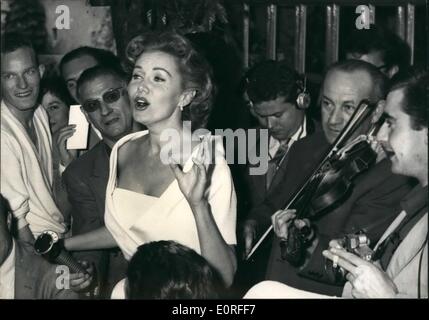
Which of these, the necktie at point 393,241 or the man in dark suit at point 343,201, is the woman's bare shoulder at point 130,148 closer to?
the man in dark suit at point 343,201

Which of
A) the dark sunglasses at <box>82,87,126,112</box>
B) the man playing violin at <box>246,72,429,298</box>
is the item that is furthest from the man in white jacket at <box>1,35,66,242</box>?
the man playing violin at <box>246,72,429,298</box>

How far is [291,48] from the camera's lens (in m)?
2.37

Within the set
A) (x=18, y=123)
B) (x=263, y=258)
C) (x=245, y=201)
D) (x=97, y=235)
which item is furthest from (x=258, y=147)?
(x=18, y=123)

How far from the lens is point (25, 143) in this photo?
2420mm

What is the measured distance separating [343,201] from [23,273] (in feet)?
2.93

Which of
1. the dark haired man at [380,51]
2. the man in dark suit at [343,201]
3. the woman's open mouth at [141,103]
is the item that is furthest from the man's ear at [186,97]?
the dark haired man at [380,51]

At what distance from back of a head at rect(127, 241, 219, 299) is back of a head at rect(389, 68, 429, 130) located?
684 mm

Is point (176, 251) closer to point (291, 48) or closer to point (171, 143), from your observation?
point (171, 143)

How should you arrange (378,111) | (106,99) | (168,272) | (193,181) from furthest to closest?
(106,99), (378,111), (193,181), (168,272)

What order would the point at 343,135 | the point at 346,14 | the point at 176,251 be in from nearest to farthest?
1. the point at 176,251
2. the point at 343,135
3. the point at 346,14

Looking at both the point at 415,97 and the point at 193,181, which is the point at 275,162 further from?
the point at 415,97

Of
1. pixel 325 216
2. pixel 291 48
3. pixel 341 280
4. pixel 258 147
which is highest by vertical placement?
pixel 291 48

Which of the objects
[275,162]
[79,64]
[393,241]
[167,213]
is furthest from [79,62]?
[393,241]

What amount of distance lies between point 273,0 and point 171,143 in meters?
0.48
